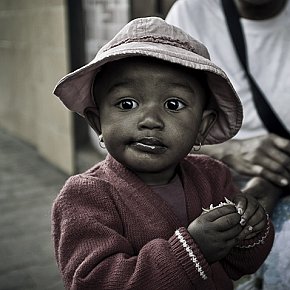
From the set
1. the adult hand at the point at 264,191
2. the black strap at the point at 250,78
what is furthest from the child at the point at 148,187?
the black strap at the point at 250,78

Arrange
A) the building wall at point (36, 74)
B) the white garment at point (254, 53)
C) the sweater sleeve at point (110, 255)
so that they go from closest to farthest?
the sweater sleeve at point (110, 255)
the white garment at point (254, 53)
the building wall at point (36, 74)

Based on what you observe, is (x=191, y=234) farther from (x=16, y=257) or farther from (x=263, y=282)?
(x=16, y=257)

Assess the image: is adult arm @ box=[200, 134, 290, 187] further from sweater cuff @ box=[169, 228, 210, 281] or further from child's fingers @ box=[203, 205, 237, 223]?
sweater cuff @ box=[169, 228, 210, 281]

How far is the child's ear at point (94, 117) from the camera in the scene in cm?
159

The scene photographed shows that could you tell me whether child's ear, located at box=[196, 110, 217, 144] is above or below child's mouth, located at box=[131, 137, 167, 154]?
below

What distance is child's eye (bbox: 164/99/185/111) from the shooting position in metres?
1.43

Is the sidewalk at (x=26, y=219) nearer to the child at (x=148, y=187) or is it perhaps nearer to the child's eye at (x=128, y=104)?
the child at (x=148, y=187)

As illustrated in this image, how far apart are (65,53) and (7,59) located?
8.29ft

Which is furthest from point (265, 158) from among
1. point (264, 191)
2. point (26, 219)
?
point (26, 219)

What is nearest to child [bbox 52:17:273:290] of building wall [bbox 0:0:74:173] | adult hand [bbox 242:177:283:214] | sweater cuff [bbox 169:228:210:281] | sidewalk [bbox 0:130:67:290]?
sweater cuff [bbox 169:228:210:281]

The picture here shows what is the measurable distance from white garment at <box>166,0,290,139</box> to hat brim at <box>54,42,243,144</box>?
25.0 inches

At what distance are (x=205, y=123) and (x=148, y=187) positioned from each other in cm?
27

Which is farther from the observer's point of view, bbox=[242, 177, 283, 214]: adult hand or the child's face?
bbox=[242, 177, 283, 214]: adult hand

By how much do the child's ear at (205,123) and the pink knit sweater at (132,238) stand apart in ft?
0.34
